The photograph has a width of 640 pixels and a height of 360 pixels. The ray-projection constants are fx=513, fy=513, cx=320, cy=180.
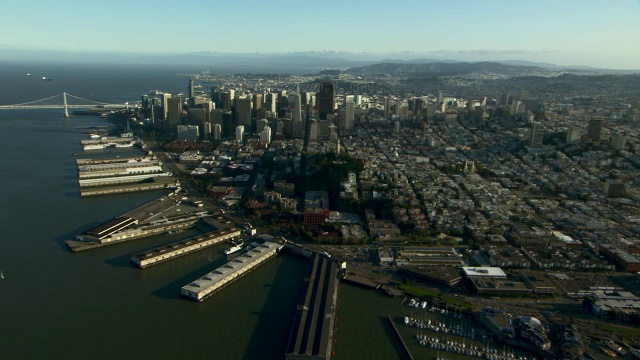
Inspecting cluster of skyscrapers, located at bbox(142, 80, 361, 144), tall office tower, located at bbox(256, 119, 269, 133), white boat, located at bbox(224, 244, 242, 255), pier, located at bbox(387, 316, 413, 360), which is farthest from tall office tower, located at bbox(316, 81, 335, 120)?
pier, located at bbox(387, 316, 413, 360)

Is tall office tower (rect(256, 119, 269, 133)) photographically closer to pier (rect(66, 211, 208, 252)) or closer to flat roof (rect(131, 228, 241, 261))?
pier (rect(66, 211, 208, 252))

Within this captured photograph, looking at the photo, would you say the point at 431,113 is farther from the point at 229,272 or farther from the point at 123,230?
the point at 229,272

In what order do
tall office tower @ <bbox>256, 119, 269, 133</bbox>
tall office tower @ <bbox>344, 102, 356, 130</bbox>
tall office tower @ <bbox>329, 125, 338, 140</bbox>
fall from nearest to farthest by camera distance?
tall office tower @ <bbox>329, 125, 338, 140</bbox> → tall office tower @ <bbox>256, 119, 269, 133</bbox> → tall office tower @ <bbox>344, 102, 356, 130</bbox>

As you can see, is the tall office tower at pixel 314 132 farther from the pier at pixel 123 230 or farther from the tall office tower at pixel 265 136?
the pier at pixel 123 230

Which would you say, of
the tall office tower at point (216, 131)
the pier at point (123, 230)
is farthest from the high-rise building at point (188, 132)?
the pier at point (123, 230)

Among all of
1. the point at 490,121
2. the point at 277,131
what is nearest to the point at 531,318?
the point at 277,131

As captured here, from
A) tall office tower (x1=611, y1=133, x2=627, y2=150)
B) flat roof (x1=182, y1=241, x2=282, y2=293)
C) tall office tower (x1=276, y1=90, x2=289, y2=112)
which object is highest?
tall office tower (x1=276, y1=90, x2=289, y2=112)
